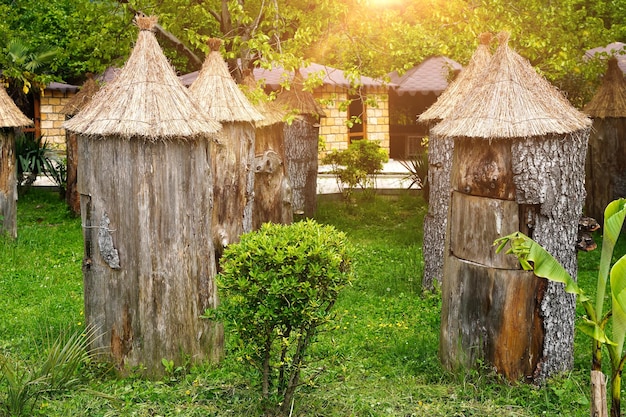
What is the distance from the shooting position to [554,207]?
607 centimetres

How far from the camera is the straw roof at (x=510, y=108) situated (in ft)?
19.7

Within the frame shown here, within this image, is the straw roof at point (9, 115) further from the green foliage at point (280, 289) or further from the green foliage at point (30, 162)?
the green foliage at point (280, 289)

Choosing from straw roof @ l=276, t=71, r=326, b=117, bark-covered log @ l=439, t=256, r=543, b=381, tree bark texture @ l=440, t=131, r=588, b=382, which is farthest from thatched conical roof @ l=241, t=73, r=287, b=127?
bark-covered log @ l=439, t=256, r=543, b=381

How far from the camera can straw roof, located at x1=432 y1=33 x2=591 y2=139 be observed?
601cm

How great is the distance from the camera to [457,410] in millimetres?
5602

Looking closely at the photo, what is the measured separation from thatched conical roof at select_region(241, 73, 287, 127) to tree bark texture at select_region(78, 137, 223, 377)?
4.10 meters

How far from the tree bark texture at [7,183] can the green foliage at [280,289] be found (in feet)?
26.1

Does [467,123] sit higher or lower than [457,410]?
higher

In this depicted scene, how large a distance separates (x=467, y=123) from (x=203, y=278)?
250cm

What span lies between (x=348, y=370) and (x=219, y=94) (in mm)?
4053

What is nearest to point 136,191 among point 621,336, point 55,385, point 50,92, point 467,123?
point 55,385

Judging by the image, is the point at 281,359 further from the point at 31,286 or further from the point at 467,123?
the point at 31,286

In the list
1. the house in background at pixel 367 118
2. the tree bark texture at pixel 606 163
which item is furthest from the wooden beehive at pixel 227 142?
the house in background at pixel 367 118

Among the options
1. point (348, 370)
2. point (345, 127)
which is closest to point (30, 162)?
point (345, 127)
